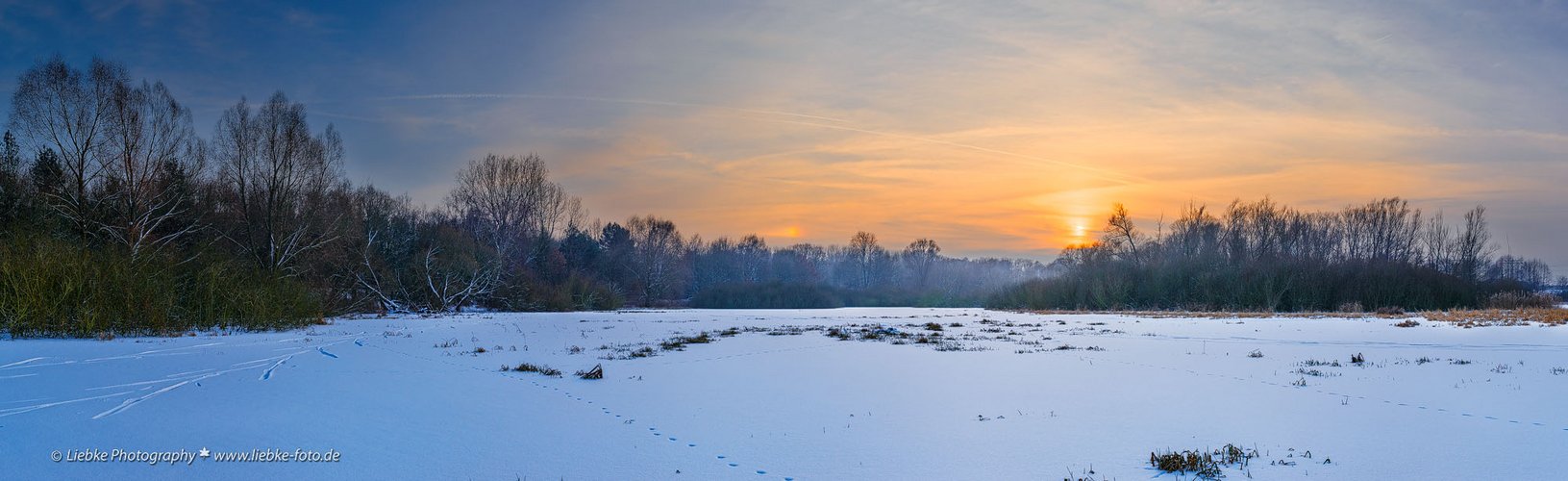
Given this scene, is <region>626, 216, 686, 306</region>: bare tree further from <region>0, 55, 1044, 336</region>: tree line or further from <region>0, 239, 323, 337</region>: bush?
<region>0, 239, 323, 337</region>: bush

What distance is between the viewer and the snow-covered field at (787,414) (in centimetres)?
474

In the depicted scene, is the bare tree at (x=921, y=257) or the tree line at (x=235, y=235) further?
the bare tree at (x=921, y=257)

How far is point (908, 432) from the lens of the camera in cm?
582

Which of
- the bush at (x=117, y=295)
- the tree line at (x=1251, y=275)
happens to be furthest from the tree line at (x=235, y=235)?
the tree line at (x=1251, y=275)

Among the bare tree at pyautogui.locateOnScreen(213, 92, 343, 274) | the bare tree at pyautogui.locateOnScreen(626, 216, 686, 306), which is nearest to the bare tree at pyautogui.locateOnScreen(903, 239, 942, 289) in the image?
the bare tree at pyautogui.locateOnScreen(626, 216, 686, 306)

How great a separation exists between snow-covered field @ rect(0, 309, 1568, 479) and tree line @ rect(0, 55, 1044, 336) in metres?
4.89

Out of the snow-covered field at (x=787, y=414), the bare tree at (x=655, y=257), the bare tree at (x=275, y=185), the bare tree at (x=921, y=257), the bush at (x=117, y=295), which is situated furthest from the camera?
the bare tree at (x=921, y=257)

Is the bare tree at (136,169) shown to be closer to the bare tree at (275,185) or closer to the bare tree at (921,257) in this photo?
the bare tree at (275,185)

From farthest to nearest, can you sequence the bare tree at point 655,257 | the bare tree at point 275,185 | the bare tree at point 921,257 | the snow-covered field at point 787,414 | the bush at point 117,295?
the bare tree at point 921,257 < the bare tree at point 655,257 < the bare tree at point 275,185 < the bush at point 117,295 < the snow-covered field at point 787,414

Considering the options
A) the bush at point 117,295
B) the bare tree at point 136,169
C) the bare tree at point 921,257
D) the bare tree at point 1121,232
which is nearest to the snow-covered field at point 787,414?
the bush at point 117,295

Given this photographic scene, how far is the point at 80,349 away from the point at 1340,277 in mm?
44362

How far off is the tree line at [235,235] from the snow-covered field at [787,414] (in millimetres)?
4890

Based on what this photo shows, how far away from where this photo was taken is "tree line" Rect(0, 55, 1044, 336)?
15.6 metres

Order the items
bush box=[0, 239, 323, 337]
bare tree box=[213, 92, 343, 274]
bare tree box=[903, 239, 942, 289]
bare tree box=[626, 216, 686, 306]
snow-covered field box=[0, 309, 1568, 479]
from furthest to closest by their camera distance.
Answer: bare tree box=[903, 239, 942, 289] < bare tree box=[626, 216, 686, 306] < bare tree box=[213, 92, 343, 274] < bush box=[0, 239, 323, 337] < snow-covered field box=[0, 309, 1568, 479]
